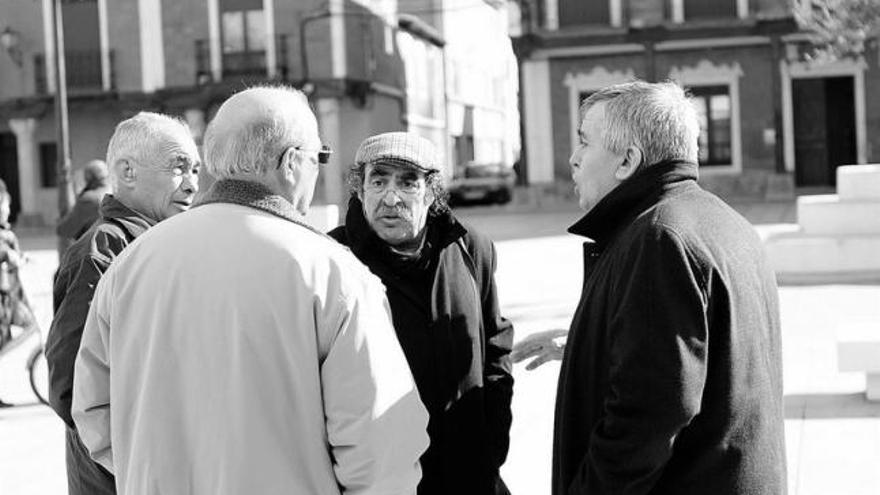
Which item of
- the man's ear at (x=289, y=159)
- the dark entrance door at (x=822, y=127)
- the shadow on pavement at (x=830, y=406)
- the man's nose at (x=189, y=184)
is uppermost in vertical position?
the dark entrance door at (x=822, y=127)

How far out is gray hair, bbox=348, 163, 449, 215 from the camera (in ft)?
12.8

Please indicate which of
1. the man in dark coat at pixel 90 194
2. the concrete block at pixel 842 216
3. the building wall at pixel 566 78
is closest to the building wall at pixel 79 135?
the building wall at pixel 566 78

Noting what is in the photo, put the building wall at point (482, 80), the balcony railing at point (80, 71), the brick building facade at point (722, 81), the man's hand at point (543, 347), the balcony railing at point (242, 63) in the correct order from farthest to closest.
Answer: the building wall at point (482, 80)
the balcony railing at point (80, 71)
the balcony railing at point (242, 63)
the brick building facade at point (722, 81)
the man's hand at point (543, 347)

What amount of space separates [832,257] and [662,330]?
12141 mm

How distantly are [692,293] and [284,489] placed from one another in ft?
3.11

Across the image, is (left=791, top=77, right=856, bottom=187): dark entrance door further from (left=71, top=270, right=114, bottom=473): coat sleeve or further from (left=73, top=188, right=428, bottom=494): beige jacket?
(left=73, top=188, right=428, bottom=494): beige jacket

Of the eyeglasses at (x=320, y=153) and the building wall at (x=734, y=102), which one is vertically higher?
the building wall at (x=734, y=102)

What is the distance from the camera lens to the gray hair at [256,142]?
2.80 metres

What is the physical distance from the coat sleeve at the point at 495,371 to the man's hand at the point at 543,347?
0.37ft

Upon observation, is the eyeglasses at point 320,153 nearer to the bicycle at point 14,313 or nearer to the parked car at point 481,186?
the bicycle at point 14,313

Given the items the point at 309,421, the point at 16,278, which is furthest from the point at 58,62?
the point at 309,421

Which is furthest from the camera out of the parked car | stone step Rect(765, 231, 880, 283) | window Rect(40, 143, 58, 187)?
window Rect(40, 143, 58, 187)

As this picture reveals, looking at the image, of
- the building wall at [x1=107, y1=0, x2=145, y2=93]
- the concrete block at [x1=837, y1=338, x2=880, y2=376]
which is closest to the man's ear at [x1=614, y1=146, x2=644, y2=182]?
the concrete block at [x1=837, y1=338, x2=880, y2=376]

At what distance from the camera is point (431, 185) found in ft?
12.8
